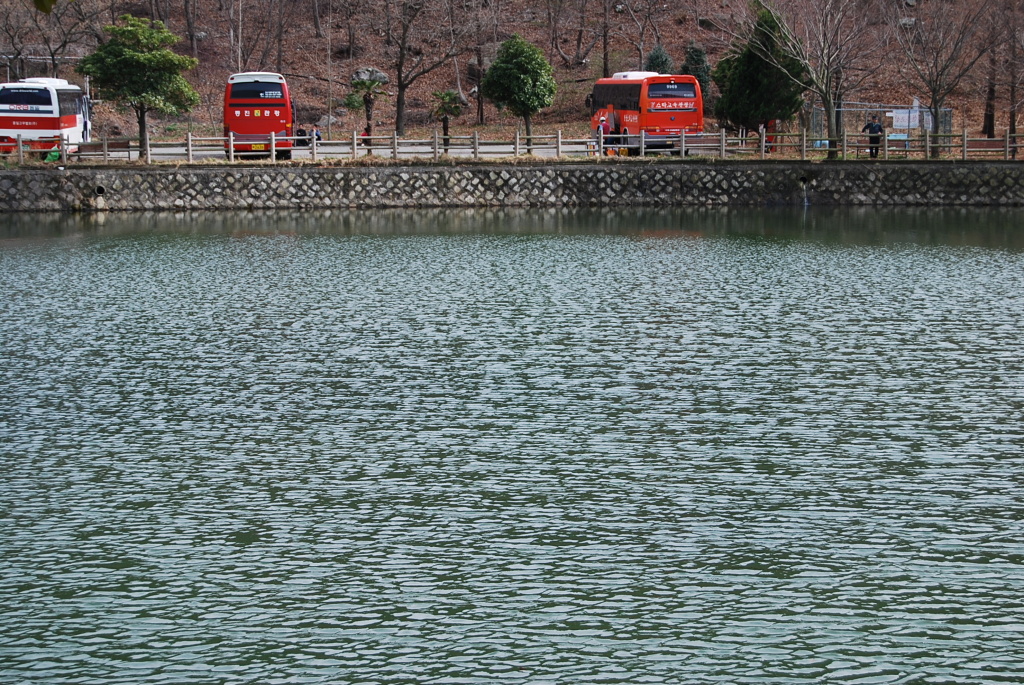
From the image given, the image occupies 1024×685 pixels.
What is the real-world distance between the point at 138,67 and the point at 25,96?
4.12 m

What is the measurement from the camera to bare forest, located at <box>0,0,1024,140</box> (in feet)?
177

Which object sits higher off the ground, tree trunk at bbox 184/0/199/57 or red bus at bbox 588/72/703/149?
tree trunk at bbox 184/0/199/57

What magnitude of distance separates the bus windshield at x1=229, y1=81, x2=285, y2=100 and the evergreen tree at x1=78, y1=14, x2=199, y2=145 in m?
2.60

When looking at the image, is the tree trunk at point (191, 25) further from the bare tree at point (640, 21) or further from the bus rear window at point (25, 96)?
the bus rear window at point (25, 96)

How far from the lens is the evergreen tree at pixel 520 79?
52688 millimetres

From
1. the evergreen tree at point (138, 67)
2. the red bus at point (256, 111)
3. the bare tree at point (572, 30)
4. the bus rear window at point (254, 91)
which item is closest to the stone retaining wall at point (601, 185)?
the red bus at point (256, 111)

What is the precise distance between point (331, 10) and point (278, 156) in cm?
3414

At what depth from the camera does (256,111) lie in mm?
45094

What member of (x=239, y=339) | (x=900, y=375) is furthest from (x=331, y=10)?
(x=900, y=375)

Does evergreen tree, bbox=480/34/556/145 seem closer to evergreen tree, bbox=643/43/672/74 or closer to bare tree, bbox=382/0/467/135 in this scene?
evergreen tree, bbox=643/43/672/74

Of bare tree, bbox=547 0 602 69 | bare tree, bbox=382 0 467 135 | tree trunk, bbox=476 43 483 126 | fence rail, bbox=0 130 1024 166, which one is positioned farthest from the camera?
bare tree, bbox=547 0 602 69

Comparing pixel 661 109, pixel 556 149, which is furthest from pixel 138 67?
pixel 661 109

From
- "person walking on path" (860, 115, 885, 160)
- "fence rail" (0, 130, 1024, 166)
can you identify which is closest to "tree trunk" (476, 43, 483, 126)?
"fence rail" (0, 130, 1024, 166)

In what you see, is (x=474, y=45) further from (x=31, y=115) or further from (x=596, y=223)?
(x=596, y=223)
